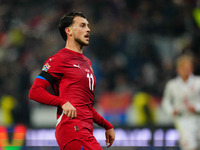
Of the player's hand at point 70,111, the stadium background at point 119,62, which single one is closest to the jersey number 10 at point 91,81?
the player's hand at point 70,111

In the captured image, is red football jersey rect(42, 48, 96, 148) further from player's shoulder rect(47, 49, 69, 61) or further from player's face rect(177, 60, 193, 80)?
player's face rect(177, 60, 193, 80)

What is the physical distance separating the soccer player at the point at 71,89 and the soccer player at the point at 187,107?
3.42 m

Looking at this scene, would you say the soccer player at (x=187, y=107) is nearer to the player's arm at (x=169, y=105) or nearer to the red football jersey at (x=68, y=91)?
the player's arm at (x=169, y=105)

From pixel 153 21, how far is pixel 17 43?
163 inches

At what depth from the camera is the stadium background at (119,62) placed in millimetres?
9438

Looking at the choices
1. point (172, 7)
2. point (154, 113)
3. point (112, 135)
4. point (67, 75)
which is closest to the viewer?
point (67, 75)

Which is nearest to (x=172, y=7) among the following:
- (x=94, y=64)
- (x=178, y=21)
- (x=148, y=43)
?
(x=178, y=21)

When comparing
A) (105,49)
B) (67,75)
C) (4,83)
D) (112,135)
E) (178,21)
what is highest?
(178,21)

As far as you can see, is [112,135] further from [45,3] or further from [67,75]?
[45,3]

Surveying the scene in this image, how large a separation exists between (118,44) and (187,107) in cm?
444

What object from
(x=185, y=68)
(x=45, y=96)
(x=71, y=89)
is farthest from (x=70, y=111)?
(x=185, y=68)

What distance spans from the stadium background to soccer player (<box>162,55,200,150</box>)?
1.38 m

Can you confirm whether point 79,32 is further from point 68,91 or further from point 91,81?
point 68,91

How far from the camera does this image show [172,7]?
1177cm
